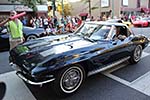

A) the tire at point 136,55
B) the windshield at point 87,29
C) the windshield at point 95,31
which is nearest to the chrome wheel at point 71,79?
the windshield at point 95,31

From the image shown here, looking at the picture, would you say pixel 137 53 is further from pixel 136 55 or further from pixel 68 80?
pixel 68 80

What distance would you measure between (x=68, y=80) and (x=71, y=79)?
0.07 metres

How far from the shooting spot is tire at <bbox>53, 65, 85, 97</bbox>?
324 centimetres

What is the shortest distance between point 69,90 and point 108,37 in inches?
67.1

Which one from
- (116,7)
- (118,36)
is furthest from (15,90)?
(116,7)

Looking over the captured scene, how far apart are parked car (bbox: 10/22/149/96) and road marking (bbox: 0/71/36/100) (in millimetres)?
367

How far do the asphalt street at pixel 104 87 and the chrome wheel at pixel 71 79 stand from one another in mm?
145

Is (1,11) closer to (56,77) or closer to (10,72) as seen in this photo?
(10,72)

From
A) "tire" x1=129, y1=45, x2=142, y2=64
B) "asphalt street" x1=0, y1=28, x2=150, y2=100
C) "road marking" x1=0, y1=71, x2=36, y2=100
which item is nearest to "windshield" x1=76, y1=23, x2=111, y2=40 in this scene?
"asphalt street" x1=0, y1=28, x2=150, y2=100

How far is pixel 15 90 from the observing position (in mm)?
3682

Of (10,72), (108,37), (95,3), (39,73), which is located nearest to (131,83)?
(108,37)

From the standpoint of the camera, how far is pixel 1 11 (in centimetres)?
1864

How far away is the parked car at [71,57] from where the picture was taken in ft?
10.3

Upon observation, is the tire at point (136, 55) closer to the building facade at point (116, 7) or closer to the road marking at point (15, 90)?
the road marking at point (15, 90)
